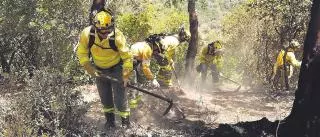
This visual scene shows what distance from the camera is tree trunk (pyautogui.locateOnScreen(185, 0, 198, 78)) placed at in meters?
13.0

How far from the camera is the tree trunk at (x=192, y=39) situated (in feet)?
42.8

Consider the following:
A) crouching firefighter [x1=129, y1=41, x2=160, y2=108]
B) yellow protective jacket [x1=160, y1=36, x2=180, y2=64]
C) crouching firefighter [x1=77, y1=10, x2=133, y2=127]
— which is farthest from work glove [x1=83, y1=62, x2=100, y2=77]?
yellow protective jacket [x1=160, y1=36, x2=180, y2=64]

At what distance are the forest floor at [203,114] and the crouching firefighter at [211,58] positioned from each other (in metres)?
1.45

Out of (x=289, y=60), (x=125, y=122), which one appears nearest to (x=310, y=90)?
(x=125, y=122)

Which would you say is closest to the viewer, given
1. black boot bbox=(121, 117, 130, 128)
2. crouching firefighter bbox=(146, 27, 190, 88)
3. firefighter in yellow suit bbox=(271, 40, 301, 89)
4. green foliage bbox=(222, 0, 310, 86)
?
black boot bbox=(121, 117, 130, 128)

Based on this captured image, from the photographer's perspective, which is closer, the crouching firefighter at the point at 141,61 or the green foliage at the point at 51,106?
the green foliage at the point at 51,106

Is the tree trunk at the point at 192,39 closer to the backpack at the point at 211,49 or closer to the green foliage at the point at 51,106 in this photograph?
the backpack at the point at 211,49

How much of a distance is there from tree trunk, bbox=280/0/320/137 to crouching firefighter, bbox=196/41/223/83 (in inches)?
273

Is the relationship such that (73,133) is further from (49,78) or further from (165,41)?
(165,41)

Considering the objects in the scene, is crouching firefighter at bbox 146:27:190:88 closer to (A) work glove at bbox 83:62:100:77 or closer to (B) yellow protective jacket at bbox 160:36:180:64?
(B) yellow protective jacket at bbox 160:36:180:64

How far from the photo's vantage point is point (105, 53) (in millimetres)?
6996

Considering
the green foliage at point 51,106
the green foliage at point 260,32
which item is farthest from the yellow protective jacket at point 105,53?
the green foliage at point 260,32

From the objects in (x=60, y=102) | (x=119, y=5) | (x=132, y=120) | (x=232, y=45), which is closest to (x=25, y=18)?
(x=119, y=5)

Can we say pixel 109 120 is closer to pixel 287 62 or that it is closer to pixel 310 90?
pixel 310 90
